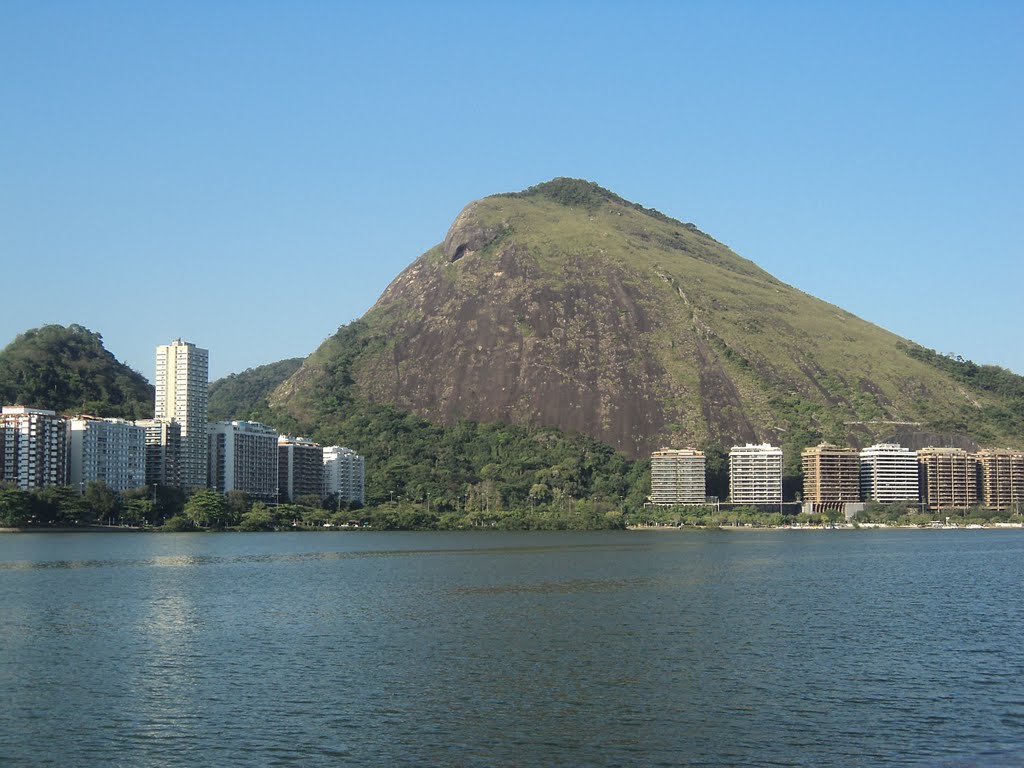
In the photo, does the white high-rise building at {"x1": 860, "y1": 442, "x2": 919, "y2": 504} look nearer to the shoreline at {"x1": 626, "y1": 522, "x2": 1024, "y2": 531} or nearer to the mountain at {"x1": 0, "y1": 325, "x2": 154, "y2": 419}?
the shoreline at {"x1": 626, "y1": 522, "x2": 1024, "y2": 531}

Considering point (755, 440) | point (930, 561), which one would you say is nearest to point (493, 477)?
point (755, 440)

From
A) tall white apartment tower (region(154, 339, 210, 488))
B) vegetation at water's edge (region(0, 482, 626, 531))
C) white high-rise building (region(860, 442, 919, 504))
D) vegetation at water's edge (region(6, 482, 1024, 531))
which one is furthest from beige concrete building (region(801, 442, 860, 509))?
tall white apartment tower (region(154, 339, 210, 488))

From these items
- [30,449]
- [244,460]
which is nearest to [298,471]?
[244,460]

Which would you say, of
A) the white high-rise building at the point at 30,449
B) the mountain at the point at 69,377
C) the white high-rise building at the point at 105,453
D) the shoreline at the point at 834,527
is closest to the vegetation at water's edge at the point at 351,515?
the shoreline at the point at 834,527

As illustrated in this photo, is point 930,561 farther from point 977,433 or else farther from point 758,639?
point 977,433

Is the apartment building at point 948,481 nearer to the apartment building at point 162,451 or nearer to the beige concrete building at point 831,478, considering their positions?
the beige concrete building at point 831,478

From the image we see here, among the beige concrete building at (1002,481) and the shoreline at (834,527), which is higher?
the beige concrete building at (1002,481)
